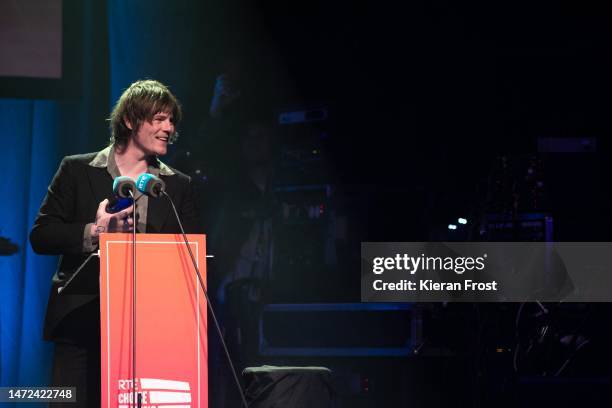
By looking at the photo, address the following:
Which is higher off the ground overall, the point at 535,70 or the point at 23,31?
the point at 535,70

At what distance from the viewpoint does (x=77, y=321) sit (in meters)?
2.30

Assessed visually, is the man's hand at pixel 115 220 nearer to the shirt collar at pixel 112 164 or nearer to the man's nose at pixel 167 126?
the shirt collar at pixel 112 164

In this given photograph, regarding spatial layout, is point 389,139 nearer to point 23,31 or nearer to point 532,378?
point 532,378

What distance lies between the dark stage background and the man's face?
214 centimetres

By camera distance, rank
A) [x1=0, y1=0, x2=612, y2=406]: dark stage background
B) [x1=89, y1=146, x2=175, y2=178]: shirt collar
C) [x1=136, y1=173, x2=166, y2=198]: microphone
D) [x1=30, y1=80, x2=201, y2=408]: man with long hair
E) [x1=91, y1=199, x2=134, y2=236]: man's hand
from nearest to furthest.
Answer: [x1=136, y1=173, x2=166, y2=198]: microphone → [x1=91, y1=199, x2=134, y2=236]: man's hand → [x1=30, y1=80, x2=201, y2=408]: man with long hair → [x1=89, y1=146, x2=175, y2=178]: shirt collar → [x1=0, y1=0, x2=612, y2=406]: dark stage background

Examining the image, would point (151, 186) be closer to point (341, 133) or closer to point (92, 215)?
point (92, 215)

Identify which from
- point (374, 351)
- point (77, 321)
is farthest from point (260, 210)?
point (77, 321)

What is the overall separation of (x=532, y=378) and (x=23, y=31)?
3633 millimetres

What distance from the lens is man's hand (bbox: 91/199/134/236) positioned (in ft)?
6.91

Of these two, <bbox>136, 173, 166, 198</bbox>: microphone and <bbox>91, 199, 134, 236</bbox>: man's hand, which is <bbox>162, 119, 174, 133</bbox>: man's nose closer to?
<bbox>91, 199, 134, 236</bbox>: man's hand

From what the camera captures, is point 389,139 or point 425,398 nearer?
point 425,398

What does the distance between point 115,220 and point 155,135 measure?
1.49ft

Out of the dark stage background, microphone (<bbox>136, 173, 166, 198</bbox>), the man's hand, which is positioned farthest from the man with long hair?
the dark stage background

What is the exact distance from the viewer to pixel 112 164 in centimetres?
248
